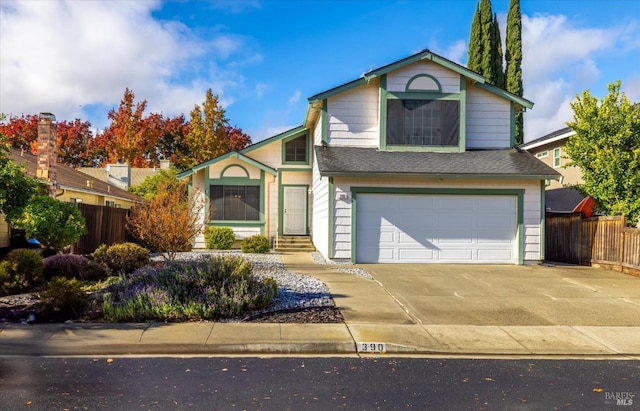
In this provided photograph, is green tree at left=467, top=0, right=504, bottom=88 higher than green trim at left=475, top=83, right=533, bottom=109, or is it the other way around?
green tree at left=467, top=0, right=504, bottom=88

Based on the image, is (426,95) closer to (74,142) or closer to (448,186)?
(448,186)

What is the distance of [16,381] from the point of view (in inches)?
226

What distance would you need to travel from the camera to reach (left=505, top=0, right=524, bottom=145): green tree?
31.7 metres

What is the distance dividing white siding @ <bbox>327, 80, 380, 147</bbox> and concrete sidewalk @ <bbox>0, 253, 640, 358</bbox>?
9.89 m

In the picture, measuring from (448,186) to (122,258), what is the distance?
32.8 ft

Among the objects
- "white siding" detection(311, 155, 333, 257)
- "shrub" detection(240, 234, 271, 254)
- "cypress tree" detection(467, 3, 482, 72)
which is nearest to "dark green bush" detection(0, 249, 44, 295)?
"white siding" detection(311, 155, 333, 257)

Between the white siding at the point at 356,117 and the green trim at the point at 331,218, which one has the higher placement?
the white siding at the point at 356,117

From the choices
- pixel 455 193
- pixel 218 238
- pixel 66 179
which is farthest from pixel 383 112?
pixel 66 179

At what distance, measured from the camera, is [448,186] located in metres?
16.5

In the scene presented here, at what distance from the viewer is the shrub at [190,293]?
8550 millimetres

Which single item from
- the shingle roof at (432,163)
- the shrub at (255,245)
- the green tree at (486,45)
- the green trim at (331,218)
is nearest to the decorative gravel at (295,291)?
the green trim at (331,218)

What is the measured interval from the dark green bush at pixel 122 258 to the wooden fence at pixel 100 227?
326 centimetres

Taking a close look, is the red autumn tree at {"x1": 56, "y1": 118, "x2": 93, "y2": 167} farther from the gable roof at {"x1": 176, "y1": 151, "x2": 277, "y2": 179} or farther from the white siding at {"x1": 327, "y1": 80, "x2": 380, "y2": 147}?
the white siding at {"x1": 327, "y1": 80, "x2": 380, "y2": 147}

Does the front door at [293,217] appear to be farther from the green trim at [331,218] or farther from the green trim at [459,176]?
the green trim at [459,176]
